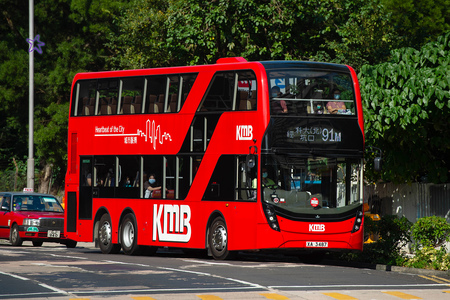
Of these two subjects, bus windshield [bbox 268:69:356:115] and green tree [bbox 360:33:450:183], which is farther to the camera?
green tree [bbox 360:33:450:183]

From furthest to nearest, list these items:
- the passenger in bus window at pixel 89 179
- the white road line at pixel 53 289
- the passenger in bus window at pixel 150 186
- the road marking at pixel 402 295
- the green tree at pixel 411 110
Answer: the passenger in bus window at pixel 89 179 < the passenger in bus window at pixel 150 186 < the green tree at pixel 411 110 < the road marking at pixel 402 295 < the white road line at pixel 53 289

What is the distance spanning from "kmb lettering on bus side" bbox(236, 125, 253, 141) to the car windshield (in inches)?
444

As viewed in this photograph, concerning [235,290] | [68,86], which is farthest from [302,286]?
[68,86]

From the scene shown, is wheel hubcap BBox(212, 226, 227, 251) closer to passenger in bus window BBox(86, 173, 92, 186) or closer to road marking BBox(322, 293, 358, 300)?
passenger in bus window BBox(86, 173, 92, 186)

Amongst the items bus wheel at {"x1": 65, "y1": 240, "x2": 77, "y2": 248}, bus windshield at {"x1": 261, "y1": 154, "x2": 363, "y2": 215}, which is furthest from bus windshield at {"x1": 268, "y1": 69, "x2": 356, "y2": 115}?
bus wheel at {"x1": 65, "y1": 240, "x2": 77, "y2": 248}

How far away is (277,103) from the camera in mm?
18609

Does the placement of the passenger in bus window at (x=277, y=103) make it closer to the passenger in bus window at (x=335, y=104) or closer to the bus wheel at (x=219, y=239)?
the passenger in bus window at (x=335, y=104)

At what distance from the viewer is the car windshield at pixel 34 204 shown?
93.7ft

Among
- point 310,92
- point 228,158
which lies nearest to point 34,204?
point 228,158

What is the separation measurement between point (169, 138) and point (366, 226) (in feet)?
16.8

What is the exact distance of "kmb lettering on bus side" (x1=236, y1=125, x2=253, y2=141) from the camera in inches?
744

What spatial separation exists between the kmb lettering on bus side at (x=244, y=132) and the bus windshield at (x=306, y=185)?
2.18 feet

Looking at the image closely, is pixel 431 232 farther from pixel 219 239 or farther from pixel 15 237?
pixel 15 237

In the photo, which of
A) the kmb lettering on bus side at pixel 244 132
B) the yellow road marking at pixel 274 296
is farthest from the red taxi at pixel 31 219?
the yellow road marking at pixel 274 296
